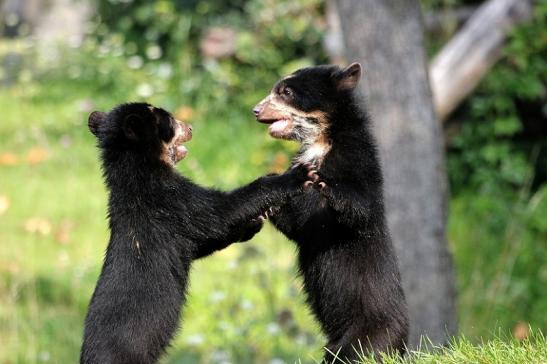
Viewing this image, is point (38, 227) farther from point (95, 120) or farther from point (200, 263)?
point (95, 120)

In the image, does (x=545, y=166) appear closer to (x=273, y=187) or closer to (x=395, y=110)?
(x=395, y=110)

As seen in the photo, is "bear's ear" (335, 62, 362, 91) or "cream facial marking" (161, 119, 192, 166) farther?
"bear's ear" (335, 62, 362, 91)

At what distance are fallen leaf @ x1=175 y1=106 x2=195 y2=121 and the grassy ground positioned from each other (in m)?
0.12

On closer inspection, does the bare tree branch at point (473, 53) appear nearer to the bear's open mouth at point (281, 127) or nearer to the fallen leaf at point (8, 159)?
the fallen leaf at point (8, 159)

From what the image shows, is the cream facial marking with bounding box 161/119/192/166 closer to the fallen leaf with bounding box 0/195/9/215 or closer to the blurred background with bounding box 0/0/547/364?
the blurred background with bounding box 0/0/547/364

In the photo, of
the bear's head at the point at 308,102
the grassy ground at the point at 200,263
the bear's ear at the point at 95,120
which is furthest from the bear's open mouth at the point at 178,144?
the grassy ground at the point at 200,263

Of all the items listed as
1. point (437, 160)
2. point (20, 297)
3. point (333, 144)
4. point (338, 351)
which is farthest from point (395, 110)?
point (20, 297)

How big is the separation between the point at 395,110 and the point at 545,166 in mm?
3651

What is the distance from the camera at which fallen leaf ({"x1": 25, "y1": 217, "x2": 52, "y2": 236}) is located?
29.9 ft

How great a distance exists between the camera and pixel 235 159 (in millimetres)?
10750

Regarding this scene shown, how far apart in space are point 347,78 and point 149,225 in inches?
49.1

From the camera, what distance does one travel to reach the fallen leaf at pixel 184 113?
10.9 metres

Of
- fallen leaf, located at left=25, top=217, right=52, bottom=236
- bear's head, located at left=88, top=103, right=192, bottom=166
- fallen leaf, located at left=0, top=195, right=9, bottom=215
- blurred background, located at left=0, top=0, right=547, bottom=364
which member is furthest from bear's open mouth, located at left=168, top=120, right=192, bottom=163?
fallen leaf, located at left=25, top=217, right=52, bottom=236

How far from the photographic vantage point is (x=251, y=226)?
4.78 metres
